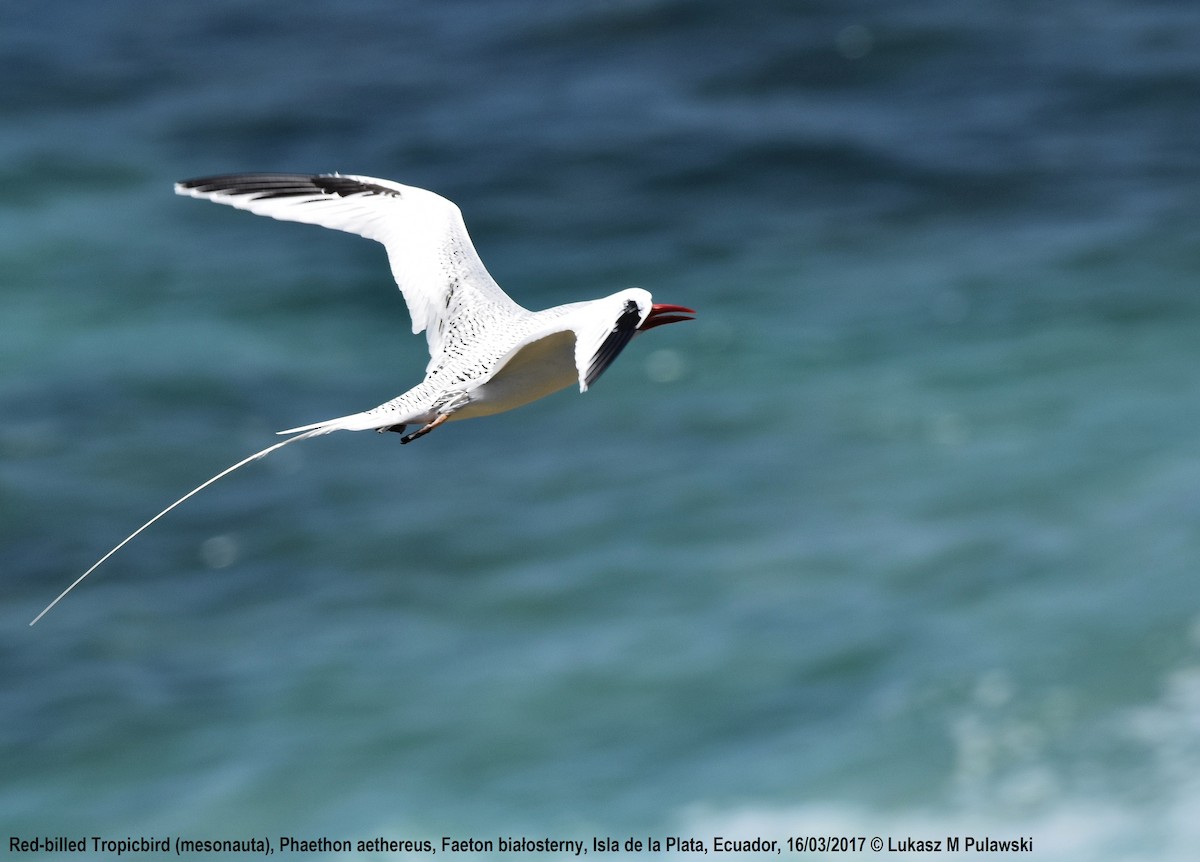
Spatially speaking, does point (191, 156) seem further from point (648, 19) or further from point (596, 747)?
point (596, 747)

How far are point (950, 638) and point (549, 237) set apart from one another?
486 inches

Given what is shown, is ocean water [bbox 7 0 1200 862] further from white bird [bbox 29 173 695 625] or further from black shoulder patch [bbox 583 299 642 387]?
black shoulder patch [bbox 583 299 642 387]

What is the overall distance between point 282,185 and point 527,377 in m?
3.60

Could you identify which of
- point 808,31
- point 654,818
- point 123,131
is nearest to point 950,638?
point 654,818

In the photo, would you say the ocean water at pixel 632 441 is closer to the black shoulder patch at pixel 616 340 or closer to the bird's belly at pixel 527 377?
the bird's belly at pixel 527 377

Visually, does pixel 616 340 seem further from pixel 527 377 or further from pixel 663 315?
pixel 663 315

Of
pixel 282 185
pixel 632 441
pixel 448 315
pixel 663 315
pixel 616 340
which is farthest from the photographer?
pixel 632 441

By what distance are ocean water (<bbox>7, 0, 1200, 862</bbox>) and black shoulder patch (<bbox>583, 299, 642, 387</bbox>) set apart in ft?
50.6

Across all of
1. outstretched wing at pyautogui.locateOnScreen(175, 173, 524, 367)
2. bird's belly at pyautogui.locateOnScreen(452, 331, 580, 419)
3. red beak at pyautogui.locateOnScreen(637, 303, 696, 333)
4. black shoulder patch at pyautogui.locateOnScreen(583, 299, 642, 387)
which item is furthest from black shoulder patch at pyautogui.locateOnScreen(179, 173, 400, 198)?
black shoulder patch at pyautogui.locateOnScreen(583, 299, 642, 387)

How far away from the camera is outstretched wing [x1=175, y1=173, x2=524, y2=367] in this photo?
14266 millimetres

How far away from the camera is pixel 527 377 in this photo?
12.5 metres

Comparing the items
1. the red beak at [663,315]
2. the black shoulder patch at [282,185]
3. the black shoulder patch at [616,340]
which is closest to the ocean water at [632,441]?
the black shoulder patch at [282,185]

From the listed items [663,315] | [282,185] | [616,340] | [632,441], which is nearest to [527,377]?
[663,315]

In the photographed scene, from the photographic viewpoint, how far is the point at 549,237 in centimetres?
3609
